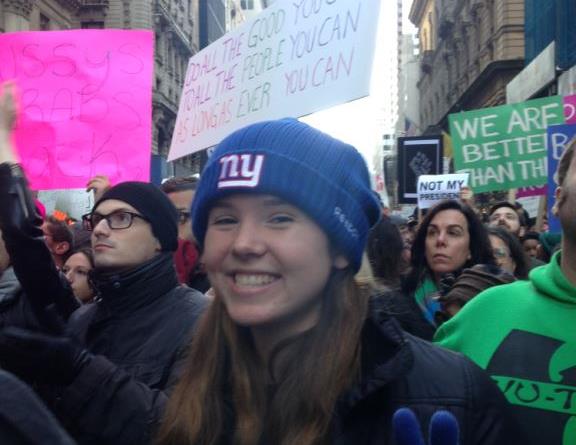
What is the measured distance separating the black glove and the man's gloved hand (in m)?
1.04

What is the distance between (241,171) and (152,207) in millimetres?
1366

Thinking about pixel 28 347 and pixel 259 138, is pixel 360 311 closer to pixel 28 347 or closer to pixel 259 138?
pixel 259 138

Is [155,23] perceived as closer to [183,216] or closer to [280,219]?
[183,216]

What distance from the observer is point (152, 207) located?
3.12m

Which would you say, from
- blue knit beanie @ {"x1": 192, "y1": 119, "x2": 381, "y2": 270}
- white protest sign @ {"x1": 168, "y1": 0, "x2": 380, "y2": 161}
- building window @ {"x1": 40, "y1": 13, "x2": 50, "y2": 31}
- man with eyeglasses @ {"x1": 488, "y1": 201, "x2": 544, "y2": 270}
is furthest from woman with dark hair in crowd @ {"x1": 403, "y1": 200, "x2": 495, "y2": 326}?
building window @ {"x1": 40, "y1": 13, "x2": 50, "y2": 31}

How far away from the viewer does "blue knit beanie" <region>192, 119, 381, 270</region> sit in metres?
1.80

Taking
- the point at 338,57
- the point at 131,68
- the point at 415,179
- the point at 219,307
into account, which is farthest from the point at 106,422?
the point at 415,179

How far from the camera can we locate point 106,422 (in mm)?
2107

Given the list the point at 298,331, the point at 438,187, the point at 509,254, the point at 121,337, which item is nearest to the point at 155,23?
the point at 438,187

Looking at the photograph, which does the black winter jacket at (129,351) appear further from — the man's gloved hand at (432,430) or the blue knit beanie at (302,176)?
the man's gloved hand at (432,430)

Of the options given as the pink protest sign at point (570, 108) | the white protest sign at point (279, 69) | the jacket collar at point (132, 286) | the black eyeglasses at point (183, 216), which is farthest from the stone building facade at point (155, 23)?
the jacket collar at point (132, 286)

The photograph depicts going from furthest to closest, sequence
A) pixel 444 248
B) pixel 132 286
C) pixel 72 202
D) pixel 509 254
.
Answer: pixel 72 202 < pixel 509 254 < pixel 444 248 < pixel 132 286

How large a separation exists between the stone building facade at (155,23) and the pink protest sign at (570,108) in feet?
63.7

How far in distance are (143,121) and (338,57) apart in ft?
4.48
